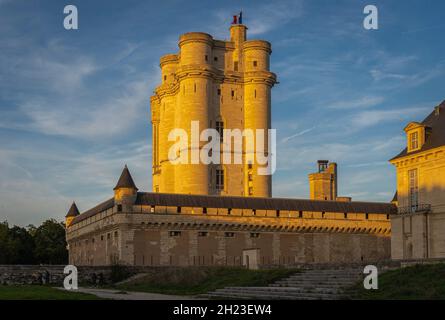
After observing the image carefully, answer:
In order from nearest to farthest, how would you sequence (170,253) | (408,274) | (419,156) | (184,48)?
(408,274) < (419,156) < (170,253) < (184,48)

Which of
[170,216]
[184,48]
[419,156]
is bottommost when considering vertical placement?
[170,216]

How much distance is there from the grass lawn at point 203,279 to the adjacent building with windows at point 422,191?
39.4ft

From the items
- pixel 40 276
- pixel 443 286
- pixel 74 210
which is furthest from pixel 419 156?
pixel 74 210

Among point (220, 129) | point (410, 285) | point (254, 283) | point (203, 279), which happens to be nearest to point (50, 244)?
point (220, 129)

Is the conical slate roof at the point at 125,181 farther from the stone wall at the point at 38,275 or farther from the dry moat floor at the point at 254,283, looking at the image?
the dry moat floor at the point at 254,283

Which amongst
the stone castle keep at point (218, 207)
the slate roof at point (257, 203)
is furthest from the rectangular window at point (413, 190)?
the slate roof at point (257, 203)

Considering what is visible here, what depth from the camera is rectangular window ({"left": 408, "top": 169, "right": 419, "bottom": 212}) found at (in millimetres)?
44031

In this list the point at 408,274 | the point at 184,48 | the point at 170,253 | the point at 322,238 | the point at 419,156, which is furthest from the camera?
the point at 184,48

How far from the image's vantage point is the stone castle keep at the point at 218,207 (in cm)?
5684

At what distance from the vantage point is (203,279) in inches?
1473

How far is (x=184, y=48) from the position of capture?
7556cm

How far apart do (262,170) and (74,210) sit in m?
22.4

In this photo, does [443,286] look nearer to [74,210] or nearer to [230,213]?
[230,213]

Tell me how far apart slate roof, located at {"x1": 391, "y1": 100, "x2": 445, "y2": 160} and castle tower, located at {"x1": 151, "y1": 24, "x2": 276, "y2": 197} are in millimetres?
30537
